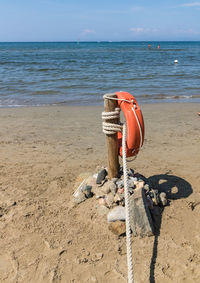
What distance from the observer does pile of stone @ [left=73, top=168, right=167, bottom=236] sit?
9.97 ft

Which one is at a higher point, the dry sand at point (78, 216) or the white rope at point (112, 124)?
the white rope at point (112, 124)

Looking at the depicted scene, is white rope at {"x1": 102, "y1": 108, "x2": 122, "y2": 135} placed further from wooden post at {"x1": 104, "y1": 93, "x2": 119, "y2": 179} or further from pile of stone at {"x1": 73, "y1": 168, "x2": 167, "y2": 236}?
pile of stone at {"x1": 73, "y1": 168, "x2": 167, "y2": 236}

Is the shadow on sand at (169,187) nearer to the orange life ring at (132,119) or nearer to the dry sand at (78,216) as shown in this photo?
the dry sand at (78,216)

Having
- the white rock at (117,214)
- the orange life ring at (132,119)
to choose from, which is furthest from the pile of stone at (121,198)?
the orange life ring at (132,119)

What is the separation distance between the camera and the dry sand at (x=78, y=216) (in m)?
2.70

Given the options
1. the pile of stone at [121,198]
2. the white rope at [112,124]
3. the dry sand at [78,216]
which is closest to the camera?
the dry sand at [78,216]

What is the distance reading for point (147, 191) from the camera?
3361mm

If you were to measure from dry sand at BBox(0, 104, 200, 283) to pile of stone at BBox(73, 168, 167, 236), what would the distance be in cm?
11

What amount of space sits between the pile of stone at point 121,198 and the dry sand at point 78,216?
108mm

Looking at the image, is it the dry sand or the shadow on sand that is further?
the shadow on sand

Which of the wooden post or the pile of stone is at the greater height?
the wooden post

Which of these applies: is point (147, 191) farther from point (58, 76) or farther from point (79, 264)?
point (58, 76)

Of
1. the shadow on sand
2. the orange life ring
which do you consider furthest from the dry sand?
the orange life ring

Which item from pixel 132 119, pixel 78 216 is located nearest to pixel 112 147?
pixel 132 119
